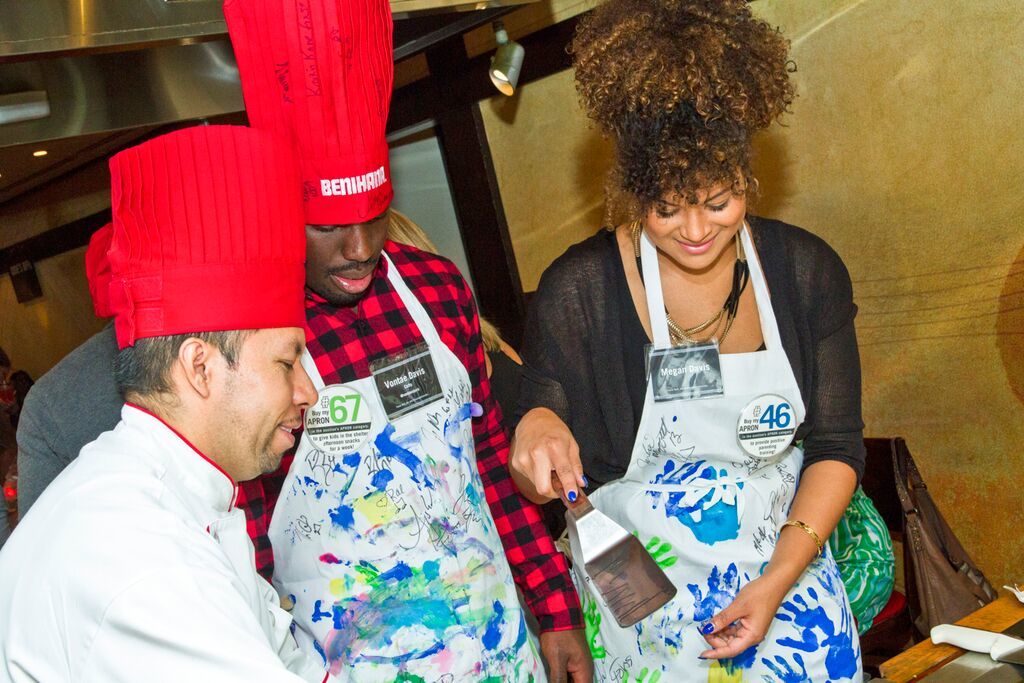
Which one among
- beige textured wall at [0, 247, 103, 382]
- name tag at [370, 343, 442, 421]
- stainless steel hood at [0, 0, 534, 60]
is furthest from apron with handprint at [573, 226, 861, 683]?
beige textured wall at [0, 247, 103, 382]

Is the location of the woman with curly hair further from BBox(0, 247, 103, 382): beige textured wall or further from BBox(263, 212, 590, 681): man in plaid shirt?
BBox(0, 247, 103, 382): beige textured wall

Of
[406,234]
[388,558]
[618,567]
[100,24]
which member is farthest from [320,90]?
[618,567]

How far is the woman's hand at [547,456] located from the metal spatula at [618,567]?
0.03 metres

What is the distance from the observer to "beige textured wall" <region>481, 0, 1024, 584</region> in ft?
6.32

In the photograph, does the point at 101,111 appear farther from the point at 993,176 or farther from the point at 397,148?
the point at 993,176

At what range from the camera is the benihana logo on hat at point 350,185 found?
136 centimetres

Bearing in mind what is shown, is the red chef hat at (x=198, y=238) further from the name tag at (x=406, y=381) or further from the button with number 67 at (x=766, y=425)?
the button with number 67 at (x=766, y=425)

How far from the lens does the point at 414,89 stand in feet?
10.5

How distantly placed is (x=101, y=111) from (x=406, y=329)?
1.02 m

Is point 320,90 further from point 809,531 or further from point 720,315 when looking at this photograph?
point 809,531

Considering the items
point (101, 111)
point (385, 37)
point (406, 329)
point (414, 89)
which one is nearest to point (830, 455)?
point (406, 329)

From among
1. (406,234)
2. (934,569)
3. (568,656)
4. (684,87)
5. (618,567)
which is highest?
(684,87)

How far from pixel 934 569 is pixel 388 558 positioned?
1.13 metres

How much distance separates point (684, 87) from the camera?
135 cm
